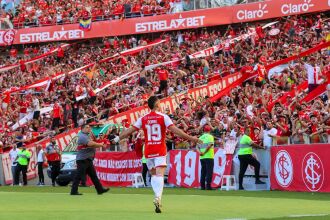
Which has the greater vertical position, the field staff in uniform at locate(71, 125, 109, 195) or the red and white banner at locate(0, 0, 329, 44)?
the red and white banner at locate(0, 0, 329, 44)

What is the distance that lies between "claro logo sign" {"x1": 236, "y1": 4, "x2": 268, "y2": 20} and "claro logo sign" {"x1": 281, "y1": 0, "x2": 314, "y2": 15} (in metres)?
1.33

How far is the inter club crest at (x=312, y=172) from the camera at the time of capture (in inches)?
971

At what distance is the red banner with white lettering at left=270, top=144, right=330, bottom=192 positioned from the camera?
80.4 feet

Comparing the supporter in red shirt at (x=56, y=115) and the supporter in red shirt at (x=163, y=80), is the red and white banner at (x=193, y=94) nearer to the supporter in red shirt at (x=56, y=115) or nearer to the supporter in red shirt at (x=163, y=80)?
the supporter in red shirt at (x=163, y=80)

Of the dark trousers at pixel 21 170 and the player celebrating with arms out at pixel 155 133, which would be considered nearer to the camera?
the player celebrating with arms out at pixel 155 133

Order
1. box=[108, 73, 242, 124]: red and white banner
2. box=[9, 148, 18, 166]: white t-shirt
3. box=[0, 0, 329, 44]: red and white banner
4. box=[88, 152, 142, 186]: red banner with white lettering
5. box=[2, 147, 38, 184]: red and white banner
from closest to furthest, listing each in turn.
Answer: box=[88, 152, 142, 186]: red banner with white lettering → box=[9, 148, 18, 166]: white t-shirt → box=[2, 147, 38, 184]: red and white banner → box=[108, 73, 242, 124]: red and white banner → box=[0, 0, 329, 44]: red and white banner

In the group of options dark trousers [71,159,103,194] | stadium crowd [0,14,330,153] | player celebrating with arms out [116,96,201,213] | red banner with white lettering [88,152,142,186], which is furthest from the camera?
red banner with white lettering [88,152,142,186]

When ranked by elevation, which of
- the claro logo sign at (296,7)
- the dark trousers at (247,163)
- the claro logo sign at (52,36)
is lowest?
the dark trousers at (247,163)

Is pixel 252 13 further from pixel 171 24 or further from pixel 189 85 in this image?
pixel 189 85

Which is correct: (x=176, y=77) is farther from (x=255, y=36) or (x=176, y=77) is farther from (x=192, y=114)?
(x=192, y=114)

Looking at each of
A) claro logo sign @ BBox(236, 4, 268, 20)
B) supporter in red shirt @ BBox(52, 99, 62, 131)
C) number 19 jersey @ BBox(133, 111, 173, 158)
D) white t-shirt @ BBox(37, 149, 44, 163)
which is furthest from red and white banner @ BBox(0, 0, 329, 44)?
number 19 jersey @ BBox(133, 111, 173, 158)

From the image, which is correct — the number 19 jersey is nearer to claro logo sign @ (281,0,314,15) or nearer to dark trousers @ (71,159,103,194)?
dark trousers @ (71,159,103,194)

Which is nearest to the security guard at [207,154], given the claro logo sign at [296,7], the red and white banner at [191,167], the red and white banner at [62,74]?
the red and white banner at [191,167]

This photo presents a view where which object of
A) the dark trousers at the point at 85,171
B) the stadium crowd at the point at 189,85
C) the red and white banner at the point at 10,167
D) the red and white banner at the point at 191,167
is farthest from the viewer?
the red and white banner at the point at 10,167
